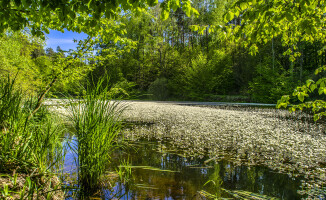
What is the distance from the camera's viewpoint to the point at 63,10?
1.67 m

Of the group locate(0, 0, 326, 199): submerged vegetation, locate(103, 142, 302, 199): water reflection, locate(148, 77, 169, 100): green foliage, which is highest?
locate(148, 77, 169, 100): green foliage

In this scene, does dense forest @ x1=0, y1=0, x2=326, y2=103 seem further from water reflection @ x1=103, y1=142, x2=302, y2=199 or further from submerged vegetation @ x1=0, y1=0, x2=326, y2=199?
water reflection @ x1=103, y1=142, x2=302, y2=199

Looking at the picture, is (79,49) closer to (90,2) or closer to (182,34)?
(90,2)

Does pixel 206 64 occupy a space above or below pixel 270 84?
above

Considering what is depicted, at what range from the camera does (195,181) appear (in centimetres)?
278

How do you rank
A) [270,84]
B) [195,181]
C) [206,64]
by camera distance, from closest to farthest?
[195,181] < [270,84] < [206,64]

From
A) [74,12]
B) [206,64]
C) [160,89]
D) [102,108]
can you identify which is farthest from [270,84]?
[74,12]

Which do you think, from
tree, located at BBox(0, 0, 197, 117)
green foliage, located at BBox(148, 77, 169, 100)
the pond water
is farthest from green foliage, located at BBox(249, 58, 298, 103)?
tree, located at BBox(0, 0, 197, 117)

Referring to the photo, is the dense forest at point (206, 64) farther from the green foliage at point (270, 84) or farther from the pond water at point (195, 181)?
the pond water at point (195, 181)

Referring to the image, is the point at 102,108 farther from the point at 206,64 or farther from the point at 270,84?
the point at 206,64

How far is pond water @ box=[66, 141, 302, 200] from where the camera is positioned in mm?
2403

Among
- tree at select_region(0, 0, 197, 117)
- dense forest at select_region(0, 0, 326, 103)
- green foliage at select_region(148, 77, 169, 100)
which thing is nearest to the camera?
tree at select_region(0, 0, 197, 117)

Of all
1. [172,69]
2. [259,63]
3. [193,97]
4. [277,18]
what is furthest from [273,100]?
[277,18]

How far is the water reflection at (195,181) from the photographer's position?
7.94 ft
